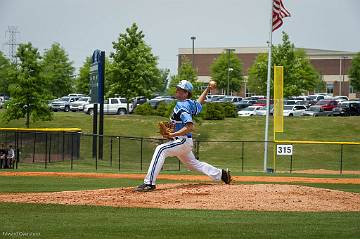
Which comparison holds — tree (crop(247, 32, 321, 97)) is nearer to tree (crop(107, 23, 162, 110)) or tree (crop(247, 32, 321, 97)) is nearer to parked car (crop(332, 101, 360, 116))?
parked car (crop(332, 101, 360, 116))

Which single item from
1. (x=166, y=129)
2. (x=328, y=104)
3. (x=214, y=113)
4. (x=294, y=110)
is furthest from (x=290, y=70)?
(x=166, y=129)

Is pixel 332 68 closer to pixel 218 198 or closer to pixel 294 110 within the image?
pixel 294 110

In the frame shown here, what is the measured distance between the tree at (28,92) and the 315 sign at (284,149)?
57.7 ft

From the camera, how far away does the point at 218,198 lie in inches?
521

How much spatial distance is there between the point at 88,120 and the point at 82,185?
3346cm

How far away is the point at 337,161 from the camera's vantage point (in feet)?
131

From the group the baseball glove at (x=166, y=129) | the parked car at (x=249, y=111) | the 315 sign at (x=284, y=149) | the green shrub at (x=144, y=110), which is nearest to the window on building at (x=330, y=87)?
the parked car at (x=249, y=111)

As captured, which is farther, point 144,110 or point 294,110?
point 294,110

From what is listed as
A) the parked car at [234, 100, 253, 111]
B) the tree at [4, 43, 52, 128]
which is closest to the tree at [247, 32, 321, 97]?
the parked car at [234, 100, 253, 111]

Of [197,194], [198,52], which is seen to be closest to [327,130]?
[197,194]

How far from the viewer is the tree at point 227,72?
90125 millimetres

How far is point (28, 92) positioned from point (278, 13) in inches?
736

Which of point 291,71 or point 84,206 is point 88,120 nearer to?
point 291,71

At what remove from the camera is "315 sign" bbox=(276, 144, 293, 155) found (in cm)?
3097
